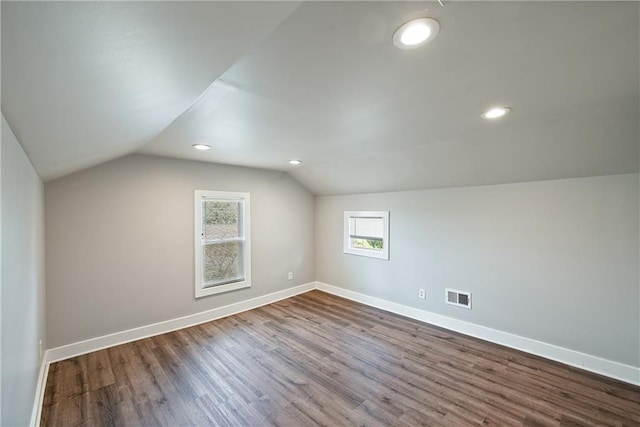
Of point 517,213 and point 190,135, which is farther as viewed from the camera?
point 517,213

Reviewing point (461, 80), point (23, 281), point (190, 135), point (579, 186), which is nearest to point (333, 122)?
point (461, 80)

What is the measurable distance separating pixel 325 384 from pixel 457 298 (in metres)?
1.98

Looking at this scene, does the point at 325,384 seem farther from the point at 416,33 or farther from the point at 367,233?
the point at 416,33

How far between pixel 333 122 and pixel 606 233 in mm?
2666

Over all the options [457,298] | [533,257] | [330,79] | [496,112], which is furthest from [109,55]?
A: [457,298]

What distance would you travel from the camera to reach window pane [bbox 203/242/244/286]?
388 centimetres

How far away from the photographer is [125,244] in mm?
3127

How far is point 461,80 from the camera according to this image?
1.53m

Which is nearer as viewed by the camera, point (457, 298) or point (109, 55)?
point (109, 55)

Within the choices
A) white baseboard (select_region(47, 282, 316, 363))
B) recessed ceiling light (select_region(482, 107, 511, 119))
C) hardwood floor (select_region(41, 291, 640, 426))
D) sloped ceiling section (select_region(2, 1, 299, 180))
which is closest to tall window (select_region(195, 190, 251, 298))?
white baseboard (select_region(47, 282, 316, 363))

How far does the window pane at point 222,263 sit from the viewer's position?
12.7ft

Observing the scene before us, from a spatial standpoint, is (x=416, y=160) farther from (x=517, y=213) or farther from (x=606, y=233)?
(x=606, y=233)

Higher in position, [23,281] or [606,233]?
[606,233]

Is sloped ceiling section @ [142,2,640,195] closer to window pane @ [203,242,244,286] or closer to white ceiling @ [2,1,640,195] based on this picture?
white ceiling @ [2,1,640,195]
